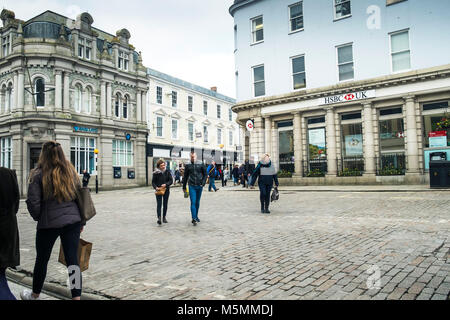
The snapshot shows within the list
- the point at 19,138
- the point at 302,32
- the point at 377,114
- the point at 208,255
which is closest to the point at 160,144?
the point at 19,138

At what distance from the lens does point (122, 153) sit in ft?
106

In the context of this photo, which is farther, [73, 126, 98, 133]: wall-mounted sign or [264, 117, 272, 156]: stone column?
[73, 126, 98, 133]: wall-mounted sign

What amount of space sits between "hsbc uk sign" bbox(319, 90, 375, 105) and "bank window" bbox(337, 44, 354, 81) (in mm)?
1339

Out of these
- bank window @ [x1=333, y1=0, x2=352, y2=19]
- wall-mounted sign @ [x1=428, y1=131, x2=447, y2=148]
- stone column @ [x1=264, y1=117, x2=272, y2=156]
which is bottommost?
wall-mounted sign @ [x1=428, y1=131, x2=447, y2=148]

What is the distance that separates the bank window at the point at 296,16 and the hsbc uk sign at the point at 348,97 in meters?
5.73

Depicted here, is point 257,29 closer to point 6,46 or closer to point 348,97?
point 348,97

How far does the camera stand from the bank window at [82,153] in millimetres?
28172

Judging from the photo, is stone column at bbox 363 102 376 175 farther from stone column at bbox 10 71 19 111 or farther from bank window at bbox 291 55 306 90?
stone column at bbox 10 71 19 111

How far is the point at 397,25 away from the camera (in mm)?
20016

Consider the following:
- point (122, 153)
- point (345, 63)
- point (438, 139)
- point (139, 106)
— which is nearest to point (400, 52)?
point (345, 63)

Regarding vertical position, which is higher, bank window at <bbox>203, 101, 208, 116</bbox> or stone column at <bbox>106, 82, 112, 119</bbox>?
bank window at <bbox>203, 101, 208, 116</bbox>

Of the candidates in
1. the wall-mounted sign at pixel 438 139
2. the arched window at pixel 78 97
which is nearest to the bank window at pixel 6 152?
the arched window at pixel 78 97

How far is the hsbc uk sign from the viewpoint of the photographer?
68.0 feet

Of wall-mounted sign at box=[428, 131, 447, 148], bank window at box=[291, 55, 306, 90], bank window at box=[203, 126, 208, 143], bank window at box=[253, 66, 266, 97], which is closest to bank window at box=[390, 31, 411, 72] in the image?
wall-mounted sign at box=[428, 131, 447, 148]
